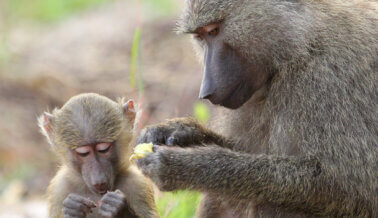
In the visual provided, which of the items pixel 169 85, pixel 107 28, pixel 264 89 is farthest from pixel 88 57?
pixel 264 89

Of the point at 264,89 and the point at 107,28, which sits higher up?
the point at 264,89

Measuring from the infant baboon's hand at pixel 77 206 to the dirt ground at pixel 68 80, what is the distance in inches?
91.9

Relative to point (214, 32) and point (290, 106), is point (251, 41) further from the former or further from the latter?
point (290, 106)

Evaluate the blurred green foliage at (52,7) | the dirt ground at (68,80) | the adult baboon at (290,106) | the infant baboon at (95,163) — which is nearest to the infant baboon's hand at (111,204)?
the infant baboon at (95,163)

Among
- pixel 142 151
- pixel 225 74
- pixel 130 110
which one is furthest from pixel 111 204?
pixel 225 74

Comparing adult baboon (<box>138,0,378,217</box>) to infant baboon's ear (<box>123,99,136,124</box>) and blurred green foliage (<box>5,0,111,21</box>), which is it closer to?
infant baboon's ear (<box>123,99,136,124</box>)

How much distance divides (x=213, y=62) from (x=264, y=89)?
1.14 feet

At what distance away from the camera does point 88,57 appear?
8.95m

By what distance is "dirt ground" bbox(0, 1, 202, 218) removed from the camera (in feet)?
23.9

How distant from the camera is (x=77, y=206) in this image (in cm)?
375

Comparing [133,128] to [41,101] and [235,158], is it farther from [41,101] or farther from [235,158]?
[41,101]

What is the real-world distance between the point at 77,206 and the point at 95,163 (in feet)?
0.85

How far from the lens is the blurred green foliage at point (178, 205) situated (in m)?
4.66

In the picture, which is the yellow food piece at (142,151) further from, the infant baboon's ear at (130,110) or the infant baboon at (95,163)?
the infant baboon's ear at (130,110)
